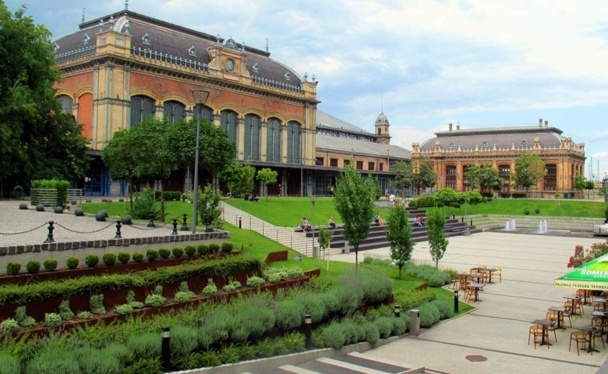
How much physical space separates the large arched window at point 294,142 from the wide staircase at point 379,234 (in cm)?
1693

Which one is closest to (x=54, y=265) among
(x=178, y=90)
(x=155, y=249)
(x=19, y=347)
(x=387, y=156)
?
(x=155, y=249)

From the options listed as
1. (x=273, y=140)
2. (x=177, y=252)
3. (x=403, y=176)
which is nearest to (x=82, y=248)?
(x=177, y=252)

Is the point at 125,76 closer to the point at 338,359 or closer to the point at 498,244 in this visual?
the point at 498,244

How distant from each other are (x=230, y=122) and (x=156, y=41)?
37.8ft

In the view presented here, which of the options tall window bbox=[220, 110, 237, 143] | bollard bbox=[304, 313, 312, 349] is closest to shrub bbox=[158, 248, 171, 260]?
bollard bbox=[304, 313, 312, 349]

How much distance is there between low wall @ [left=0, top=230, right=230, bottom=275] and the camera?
1413 centimetres

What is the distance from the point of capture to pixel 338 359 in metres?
13.3

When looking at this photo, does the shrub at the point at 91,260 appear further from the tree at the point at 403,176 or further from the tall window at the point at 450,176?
the tall window at the point at 450,176

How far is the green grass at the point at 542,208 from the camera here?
63.2 meters

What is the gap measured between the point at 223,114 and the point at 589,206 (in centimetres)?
4461

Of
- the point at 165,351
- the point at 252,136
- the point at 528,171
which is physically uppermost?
the point at 252,136

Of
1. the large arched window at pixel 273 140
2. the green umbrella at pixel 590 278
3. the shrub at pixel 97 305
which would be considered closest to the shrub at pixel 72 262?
the shrub at pixel 97 305

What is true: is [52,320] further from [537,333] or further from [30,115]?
[30,115]

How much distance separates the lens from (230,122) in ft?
198
